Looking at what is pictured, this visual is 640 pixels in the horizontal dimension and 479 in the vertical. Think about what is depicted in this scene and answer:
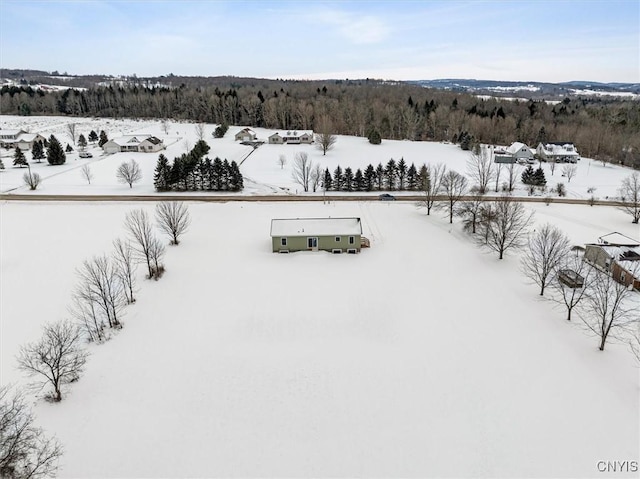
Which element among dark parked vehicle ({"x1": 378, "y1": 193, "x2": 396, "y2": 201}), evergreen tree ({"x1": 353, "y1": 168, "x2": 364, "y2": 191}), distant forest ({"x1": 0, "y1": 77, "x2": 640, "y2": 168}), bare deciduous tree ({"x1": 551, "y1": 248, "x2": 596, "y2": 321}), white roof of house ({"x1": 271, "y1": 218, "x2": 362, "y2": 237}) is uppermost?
distant forest ({"x1": 0, "y1": 77, "x2": 640, "y2": 168})

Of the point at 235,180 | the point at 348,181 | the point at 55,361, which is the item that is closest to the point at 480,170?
the point at 348,181


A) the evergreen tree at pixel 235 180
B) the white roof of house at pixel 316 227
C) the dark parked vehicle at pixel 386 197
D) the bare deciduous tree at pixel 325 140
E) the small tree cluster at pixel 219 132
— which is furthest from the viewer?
the small tree cluster at pixel 219 132

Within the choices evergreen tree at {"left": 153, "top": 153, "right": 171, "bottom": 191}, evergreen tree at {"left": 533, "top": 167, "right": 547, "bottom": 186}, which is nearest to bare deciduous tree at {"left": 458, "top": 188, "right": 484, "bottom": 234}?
evergreen tree at {"left": 533, "top": 167, "right": 547, "bottom": 186}

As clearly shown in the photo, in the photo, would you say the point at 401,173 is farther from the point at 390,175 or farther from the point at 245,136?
the point at 245,136

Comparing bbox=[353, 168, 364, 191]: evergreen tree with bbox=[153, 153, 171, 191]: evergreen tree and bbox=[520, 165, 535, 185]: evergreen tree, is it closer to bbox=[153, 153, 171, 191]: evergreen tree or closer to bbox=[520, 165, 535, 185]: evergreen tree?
bbox=[520, 165, 535, 185]: evergreen tree

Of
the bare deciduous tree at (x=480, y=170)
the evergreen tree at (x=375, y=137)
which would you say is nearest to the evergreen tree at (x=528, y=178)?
the bare deciduous tree at (x=480, y=170)

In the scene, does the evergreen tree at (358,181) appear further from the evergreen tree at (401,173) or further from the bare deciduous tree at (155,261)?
the bare deciduous tree at (155,261)

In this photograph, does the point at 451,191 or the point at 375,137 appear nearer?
the point at 451,191
